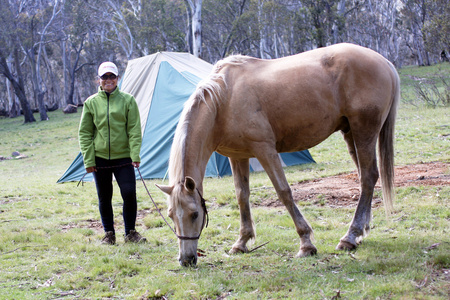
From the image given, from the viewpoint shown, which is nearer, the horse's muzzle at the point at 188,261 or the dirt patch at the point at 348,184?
the horse's muzzle at the point at 188,261

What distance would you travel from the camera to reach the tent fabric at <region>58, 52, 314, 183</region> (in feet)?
30.8

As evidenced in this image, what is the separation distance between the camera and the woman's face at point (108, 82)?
493 centimetres

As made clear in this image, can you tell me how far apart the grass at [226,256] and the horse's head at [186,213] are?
0.20 m

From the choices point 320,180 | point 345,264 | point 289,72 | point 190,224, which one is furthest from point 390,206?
point 320,180

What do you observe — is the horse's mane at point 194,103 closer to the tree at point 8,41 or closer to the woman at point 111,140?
the woman at point 111,140

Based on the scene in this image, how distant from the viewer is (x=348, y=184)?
7035 millimetres

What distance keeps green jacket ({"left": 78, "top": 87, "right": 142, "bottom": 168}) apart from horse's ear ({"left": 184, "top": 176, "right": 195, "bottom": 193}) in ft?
4.14

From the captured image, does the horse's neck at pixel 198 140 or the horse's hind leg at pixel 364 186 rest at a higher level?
the horse's neck at pixel 198 140

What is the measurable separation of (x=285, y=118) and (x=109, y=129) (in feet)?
6.38

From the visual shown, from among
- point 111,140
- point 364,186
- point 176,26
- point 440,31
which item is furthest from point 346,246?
point 176,26

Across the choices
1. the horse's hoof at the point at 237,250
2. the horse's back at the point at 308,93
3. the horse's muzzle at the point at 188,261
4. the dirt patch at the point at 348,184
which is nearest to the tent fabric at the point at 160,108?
the dirt patch at the point at 348,184

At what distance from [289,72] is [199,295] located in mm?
2334

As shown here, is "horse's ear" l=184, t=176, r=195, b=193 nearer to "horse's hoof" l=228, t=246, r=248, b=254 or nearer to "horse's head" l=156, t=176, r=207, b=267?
"horse's head" l=156, t=176, r=207, b=267

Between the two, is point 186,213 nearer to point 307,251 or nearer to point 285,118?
point 307,251
